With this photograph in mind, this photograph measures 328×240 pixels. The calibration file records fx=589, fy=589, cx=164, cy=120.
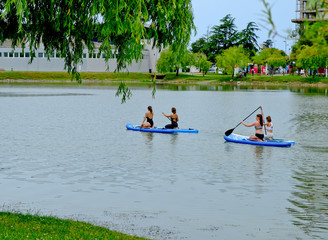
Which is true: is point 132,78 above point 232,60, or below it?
below

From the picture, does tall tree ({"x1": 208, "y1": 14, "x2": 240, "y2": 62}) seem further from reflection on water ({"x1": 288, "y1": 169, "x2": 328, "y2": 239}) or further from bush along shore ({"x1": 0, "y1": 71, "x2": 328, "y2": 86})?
reflection on water ({"x1": 288, "y1": 169, "x2": 328, "y2": 239})

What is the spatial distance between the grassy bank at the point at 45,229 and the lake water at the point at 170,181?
203 centimetres

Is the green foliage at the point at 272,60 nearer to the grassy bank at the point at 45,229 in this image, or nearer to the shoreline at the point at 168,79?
the shoreline at the point at 168,79

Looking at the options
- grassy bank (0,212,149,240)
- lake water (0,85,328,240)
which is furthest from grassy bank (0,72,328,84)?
grassy bank (0,212,149,240)

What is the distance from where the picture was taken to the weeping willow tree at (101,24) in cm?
1229

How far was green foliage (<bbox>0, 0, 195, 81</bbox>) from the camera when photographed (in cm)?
1229

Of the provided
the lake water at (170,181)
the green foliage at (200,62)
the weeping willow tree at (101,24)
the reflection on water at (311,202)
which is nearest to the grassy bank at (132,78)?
the green foliage at (200,62)

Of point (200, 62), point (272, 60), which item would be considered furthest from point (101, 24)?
point (200, 62)

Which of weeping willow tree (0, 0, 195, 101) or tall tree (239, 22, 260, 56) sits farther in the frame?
tall tree (239, 22, 260, 56)

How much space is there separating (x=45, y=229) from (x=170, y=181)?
962 cm

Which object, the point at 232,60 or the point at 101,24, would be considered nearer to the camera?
the point at 101,24

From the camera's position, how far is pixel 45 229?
11.2 metres

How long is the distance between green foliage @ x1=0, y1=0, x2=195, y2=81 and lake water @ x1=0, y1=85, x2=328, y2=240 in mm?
4228

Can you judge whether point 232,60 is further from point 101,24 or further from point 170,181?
point 101,24
